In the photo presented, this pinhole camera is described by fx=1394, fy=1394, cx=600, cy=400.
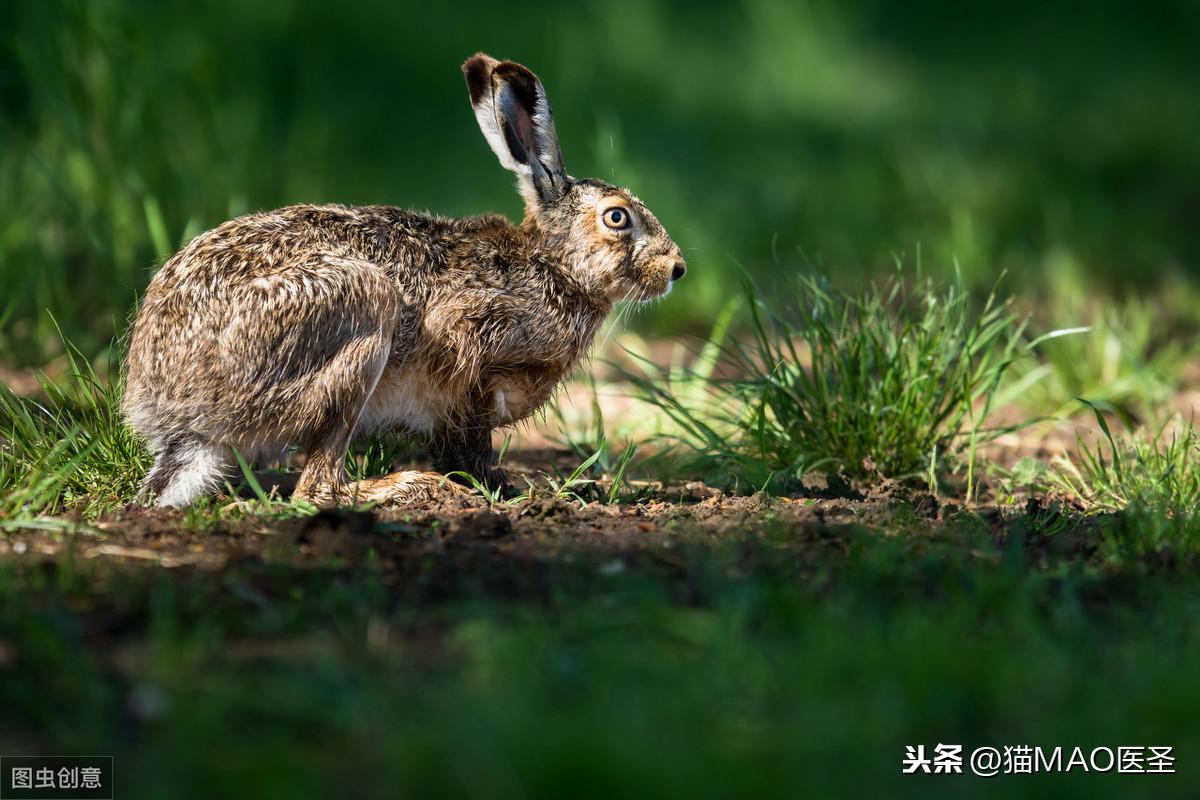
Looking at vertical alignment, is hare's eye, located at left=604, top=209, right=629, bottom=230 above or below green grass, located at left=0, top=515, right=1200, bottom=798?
above

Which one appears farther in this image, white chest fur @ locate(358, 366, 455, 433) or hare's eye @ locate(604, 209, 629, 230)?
hare's eye @ locate(604, 209, 629, 230)

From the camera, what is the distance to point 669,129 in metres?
10.3

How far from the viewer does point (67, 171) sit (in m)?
6.97

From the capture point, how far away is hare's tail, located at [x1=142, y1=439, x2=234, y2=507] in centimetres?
468

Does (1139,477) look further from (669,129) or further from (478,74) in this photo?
(669,129)

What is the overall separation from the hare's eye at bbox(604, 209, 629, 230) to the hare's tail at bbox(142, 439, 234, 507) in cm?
175

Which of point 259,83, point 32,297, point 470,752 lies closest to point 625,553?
point 470,752

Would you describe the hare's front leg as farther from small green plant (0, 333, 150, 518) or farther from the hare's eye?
small green plant (0, 333, 150, 518)

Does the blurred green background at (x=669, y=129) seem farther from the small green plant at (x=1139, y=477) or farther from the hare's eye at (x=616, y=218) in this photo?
the small green plant at (x=1139, y=477)

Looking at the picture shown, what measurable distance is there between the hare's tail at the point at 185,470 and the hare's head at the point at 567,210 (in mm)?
1571

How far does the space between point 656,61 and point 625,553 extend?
7428 millimetres

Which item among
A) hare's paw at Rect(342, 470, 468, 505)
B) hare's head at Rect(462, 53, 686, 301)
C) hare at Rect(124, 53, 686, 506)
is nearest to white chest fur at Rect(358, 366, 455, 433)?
hare at Rect(124, 53, 686, 506)

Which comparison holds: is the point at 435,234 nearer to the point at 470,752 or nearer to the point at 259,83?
the point at 470,752

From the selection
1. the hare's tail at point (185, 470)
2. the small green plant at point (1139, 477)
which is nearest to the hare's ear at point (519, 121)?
the hare's tail at point (185, 470)
